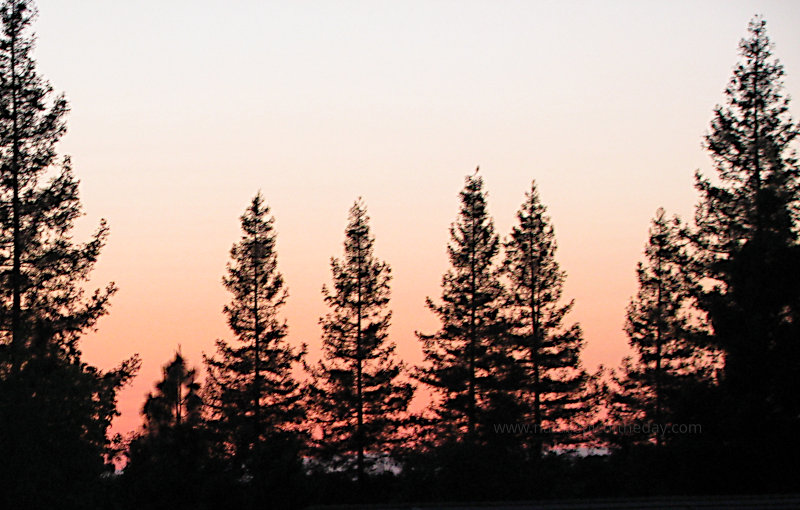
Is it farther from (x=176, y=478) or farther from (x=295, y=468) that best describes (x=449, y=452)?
(x=176, y=478)

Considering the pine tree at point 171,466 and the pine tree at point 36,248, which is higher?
the pine tree at point 36,248

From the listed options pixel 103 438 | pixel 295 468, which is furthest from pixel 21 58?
pixel 295 468

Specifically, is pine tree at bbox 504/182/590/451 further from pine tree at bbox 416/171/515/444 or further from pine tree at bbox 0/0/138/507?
pine tree at bbox 0/0/138/507

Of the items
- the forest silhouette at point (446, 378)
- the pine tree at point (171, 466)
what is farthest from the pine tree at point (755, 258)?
the pine tree at point (171, 466)

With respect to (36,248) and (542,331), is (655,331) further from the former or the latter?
(36,248)

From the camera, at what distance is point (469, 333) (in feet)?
171

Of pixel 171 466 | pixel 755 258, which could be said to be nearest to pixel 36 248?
pixel 171 466

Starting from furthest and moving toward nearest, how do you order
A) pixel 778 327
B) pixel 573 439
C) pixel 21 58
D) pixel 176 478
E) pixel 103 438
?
pixel 573 439, pixel 176 478, pixel 21 58, pixel 778 327, pixel 103 438

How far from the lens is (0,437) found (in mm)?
22375

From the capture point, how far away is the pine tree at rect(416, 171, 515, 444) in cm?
5153

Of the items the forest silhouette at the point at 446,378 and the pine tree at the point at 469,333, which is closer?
the forest silhouette at the point at 446,378

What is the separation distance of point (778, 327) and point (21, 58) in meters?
25.6

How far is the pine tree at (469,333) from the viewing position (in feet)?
169

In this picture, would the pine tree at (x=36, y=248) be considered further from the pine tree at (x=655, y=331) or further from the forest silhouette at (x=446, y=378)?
the pine tree at (x=655, y=331)
